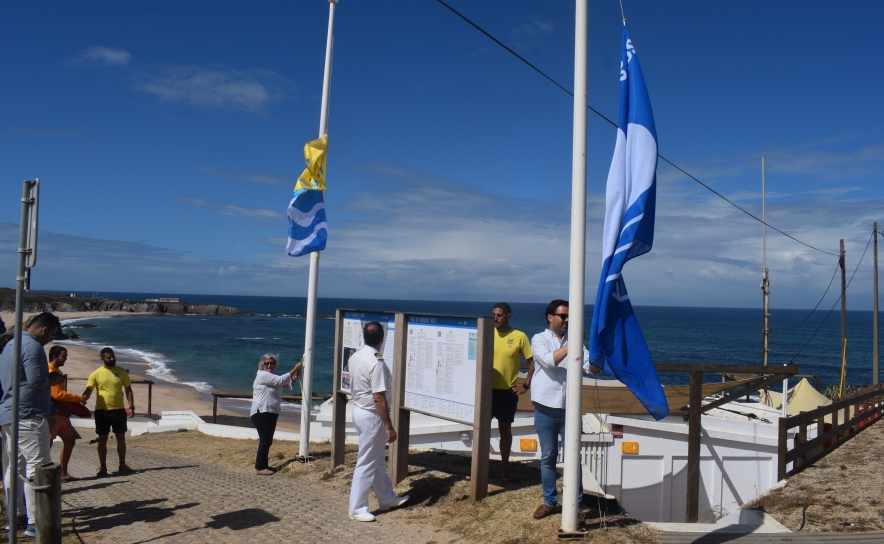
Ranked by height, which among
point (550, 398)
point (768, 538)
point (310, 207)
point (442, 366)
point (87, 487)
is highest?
point (310, 207)

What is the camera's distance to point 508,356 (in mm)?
6594

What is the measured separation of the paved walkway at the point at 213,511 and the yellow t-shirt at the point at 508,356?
1709mm

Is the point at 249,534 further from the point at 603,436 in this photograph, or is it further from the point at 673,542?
the point at 603,436

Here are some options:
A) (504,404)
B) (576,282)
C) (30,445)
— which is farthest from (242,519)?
(576,282)

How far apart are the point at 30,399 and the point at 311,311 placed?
12.2 feet

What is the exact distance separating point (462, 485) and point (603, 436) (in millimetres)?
4478

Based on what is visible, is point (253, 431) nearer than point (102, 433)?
No

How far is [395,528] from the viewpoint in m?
5.55

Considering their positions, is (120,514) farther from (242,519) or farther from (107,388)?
(107,388)

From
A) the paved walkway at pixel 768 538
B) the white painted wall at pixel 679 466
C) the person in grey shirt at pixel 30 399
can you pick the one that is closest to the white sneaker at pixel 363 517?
the paved walkway at pixel 768 538

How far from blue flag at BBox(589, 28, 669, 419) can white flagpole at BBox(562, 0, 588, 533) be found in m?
0.17

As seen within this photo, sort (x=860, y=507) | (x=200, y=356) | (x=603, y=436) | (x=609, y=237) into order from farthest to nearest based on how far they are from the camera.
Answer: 1. (x=200, y=356)
2. (x=603, y=436)
3. (x=860, y=507)
4. (x=609, y=237)

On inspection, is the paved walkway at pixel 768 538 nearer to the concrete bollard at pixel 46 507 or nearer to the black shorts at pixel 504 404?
the black shorts at pixel 504 404

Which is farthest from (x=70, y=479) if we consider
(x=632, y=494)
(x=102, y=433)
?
A: (x=632, y=494)
